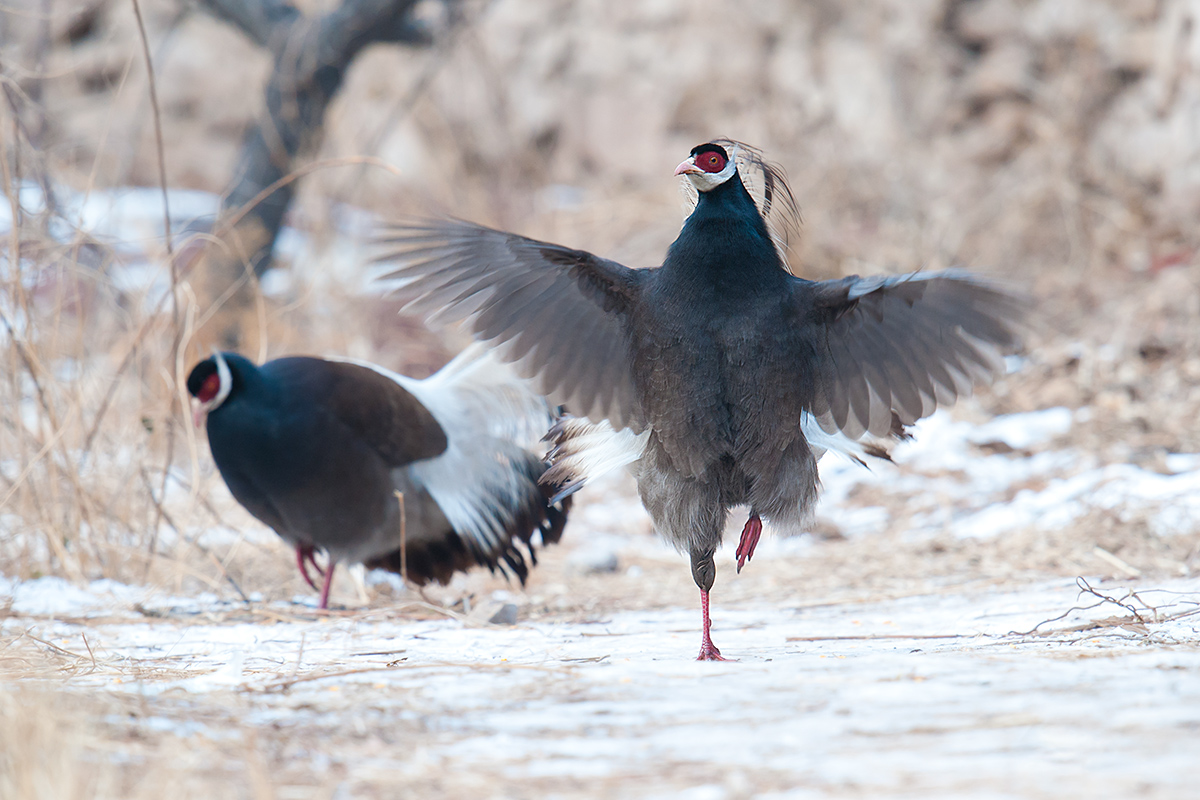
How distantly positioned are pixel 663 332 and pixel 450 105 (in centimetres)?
748

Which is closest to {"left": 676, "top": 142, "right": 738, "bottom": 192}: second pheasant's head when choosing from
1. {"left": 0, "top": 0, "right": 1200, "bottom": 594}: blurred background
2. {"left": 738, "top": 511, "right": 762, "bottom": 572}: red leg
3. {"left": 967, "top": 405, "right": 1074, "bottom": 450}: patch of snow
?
{"left": 0, "top": 0, "right": 1200, "bottom": 594}: blurred background

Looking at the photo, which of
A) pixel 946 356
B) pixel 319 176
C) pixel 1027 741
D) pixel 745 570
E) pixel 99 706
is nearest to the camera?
pixel 1027 741

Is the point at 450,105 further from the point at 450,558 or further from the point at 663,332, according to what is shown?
the point at 663,332

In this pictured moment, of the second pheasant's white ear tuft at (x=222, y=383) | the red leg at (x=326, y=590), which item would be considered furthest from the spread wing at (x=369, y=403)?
the red leg at (x=326, y=590)

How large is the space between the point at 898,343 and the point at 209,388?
2.09m

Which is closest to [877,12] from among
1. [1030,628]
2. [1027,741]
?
[1030,628]

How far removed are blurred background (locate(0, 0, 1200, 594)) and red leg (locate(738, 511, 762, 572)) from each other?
0.84m

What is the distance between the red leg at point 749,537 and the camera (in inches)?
113

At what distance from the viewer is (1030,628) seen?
8.92 ft

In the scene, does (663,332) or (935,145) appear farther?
(935,145)

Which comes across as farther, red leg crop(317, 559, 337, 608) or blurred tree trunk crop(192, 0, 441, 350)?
blurred tree trunk crop(192, 0, 441, 350)

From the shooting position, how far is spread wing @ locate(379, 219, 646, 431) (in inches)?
113

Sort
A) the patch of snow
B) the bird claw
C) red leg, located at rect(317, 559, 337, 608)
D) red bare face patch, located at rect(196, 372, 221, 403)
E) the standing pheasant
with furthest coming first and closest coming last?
the patch of snow, red leg, located at rect(317, 559, 337, 608), red bare face patch, located at rect(196, 372, 221, 403), the standing pheasant, the bird claw

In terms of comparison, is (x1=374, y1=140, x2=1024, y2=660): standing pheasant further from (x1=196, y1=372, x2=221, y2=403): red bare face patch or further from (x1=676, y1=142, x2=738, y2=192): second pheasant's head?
(x1=196, y1=372, x2=221, y2=403): red bare face patch
